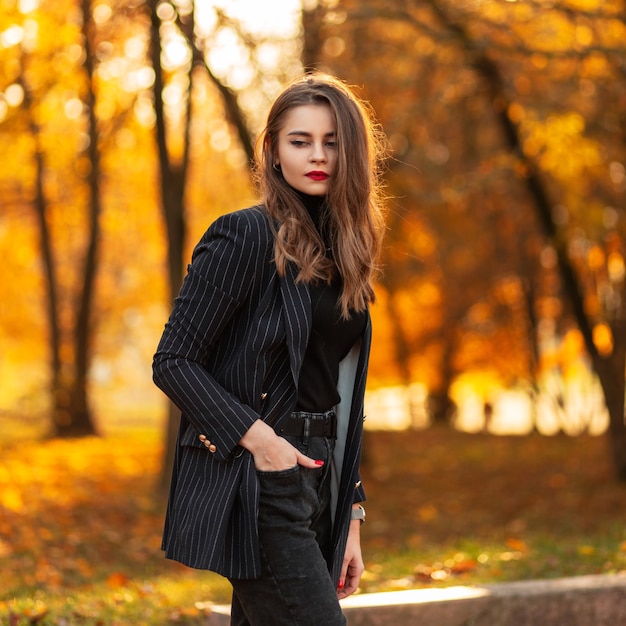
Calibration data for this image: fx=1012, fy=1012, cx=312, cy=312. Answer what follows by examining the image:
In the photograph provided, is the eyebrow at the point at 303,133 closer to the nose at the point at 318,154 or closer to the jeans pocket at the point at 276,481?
the nose at the point at 318,154

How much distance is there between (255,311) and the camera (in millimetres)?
2875

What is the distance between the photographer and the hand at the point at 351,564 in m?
3.21

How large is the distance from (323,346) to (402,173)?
37.8 ft

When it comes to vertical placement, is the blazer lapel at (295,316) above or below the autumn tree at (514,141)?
below

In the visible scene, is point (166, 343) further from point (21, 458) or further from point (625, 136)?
point (21, 458)

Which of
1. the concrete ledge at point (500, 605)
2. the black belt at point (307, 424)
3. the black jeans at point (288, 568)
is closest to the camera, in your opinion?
the black jeans at point (288, 568)

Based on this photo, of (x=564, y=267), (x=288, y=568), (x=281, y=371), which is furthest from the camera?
(x=564, y=267)

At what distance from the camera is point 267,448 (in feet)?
9.09

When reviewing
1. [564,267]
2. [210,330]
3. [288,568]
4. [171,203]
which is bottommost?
[288,568]

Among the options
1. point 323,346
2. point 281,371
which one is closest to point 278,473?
point 281,371

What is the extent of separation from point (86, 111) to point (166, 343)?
15141mm

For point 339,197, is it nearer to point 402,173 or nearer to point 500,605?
point 500,605

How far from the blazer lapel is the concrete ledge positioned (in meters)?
1.87

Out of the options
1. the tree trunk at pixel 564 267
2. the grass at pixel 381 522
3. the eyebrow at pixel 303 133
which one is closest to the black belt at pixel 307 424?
the eyebrow at pixel 303 133
